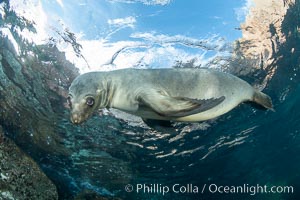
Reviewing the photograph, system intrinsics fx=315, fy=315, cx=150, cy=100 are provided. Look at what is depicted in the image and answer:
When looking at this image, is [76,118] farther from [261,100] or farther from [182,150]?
[182,150]

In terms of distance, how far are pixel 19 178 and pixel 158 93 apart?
6.42 metres

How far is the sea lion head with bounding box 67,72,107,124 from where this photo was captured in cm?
381

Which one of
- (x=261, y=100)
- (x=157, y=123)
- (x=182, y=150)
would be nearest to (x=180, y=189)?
(x=182, y=150)

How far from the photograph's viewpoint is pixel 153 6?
25.5ft

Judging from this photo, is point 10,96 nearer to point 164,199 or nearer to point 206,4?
point 206,4

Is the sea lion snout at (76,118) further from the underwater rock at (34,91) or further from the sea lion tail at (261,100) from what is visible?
the underwater rock at (34,91)

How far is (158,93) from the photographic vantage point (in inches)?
152

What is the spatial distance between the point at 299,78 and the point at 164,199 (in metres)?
19.1

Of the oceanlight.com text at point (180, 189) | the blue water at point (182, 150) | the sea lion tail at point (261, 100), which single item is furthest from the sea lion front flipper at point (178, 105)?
the oceanlight.com text at point (180, 189)

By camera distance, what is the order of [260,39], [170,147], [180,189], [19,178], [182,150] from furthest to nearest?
[180,189]
[182,150]
[170,147]
[260,39]
[19,178]

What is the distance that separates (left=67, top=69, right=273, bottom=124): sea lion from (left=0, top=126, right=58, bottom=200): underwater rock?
5110mm

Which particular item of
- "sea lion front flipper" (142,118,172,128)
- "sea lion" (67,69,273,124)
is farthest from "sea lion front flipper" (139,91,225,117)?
"sea lion front flipper" (142,118,172,128)

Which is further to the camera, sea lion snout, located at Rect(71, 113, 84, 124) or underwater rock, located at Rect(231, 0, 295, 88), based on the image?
underwater rock, located at Rect(231, 0, 295, 88)

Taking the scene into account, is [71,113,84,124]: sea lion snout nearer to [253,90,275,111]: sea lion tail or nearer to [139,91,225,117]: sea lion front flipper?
[139,91,225,117]: sea lion front flipper
